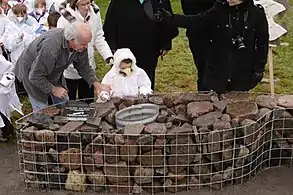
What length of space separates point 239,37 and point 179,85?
2587 mm

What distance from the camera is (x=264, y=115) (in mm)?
4984

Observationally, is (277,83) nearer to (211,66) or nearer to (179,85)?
(179,85)

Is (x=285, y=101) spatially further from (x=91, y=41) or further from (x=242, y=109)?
(x=91, y=41)

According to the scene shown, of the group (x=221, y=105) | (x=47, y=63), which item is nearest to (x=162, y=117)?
(x=221, y=105)

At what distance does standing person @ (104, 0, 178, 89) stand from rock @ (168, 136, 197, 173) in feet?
5.11

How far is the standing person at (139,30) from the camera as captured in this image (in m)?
5.77

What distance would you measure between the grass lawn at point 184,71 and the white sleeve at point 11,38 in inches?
27.4

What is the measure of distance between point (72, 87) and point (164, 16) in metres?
1.28

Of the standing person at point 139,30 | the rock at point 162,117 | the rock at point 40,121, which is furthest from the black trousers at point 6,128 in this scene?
the rock at point 162,117

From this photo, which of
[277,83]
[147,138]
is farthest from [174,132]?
[277,83]

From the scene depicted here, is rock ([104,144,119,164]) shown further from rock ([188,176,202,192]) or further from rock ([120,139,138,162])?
rock ([188,176,202,192])

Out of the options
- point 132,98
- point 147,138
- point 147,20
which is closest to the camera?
point 147,138

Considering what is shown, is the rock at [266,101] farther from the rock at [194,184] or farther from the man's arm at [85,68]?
the man's arm at [85,68]

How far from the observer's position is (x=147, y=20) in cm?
579
